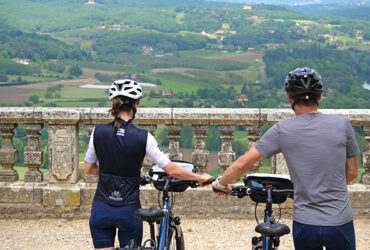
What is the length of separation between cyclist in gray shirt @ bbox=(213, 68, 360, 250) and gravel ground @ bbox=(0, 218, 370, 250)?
3380mm

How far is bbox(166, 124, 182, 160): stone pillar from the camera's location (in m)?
7.27

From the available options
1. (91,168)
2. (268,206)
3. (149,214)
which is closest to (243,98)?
(91,168)

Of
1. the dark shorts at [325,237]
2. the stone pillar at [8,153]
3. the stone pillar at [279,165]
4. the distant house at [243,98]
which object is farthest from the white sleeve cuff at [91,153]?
the distant house at [243,98]

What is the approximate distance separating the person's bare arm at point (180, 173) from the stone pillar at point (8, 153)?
402cm

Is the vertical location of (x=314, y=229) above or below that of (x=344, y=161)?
below

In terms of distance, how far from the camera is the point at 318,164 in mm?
3207

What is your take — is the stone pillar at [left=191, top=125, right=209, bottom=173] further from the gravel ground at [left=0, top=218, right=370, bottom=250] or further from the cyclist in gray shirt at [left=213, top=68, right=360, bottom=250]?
the cyclist in gray shirt at [left=213, top=68, right=360, bottom=250]

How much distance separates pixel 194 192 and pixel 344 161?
4238 millimetres

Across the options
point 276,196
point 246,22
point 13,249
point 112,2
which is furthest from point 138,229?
point 112,2

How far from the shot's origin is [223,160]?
738cm

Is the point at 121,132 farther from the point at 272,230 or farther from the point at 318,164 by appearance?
the point at 318,164

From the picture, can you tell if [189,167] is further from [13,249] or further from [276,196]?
[13,249]

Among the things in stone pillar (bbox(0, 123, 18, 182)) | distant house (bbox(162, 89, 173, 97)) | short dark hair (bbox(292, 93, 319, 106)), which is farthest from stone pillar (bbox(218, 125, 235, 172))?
distant house (bbox(162, 89, 173, 97))

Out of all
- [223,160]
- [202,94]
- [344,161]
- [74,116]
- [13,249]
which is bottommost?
[202,94]
